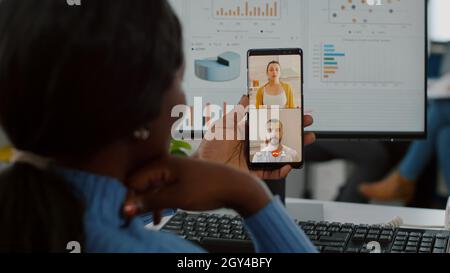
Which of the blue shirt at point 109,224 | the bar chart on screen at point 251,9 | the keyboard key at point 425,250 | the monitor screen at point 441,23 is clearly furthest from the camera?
the monitor screen at point 441,23

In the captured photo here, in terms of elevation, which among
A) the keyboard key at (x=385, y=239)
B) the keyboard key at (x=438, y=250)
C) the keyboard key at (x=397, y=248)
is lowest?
the keyboard key at (x=438, y=250)

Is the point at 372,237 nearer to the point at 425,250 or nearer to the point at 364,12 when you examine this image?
the point at 425,250

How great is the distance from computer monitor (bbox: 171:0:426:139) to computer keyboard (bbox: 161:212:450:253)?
0.16 meters

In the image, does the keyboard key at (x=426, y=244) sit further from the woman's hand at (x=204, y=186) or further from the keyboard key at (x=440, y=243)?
the woman's hand at (x=204, y=186)

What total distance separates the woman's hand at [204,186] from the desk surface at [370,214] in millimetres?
345

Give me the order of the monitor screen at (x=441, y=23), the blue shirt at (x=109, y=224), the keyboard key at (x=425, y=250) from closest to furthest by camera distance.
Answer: the blue shirt at (x=109, y=224) < the keyboard key at (x=425, y=250) < the monitor screen at (x=441, y=23)

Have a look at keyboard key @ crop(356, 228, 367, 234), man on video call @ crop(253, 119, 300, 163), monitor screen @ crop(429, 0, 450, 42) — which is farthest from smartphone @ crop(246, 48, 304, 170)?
monitor screen @ crop(429, 0, 450, 42)

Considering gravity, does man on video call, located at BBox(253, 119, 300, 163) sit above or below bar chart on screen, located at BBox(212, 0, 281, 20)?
below

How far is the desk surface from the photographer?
Answer: 99cm

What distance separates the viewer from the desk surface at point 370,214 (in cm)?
99

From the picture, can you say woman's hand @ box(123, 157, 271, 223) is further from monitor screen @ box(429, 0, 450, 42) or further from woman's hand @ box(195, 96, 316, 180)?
monitor screen @ box(429, 0, 450, 42)

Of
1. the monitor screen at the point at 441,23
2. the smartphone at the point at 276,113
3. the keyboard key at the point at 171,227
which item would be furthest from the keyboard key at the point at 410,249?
the monitor screen at the point at 441,23

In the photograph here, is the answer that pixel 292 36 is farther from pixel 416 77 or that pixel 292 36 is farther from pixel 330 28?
pixel 416 77
